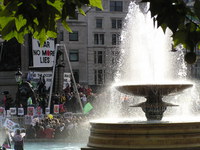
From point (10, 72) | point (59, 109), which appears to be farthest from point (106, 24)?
point (59, 109)

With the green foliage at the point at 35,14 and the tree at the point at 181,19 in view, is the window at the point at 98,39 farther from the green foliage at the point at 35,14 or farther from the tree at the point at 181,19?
the tree at the point at 181,19

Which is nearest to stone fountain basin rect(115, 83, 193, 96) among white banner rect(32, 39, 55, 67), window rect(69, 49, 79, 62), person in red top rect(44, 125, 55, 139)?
person in red top rect(44, 125, 55, 139)

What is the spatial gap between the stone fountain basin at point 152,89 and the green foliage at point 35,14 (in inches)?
301

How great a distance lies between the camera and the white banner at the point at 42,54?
38969 millimetres

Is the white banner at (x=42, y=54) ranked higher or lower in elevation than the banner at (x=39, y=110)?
higher

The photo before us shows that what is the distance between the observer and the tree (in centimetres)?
479

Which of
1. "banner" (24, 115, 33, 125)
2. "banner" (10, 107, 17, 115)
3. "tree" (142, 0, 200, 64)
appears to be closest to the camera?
"tree" (142, 0, 200, 64)

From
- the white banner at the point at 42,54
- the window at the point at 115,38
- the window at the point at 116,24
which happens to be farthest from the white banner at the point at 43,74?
Result: the window at the point at 116,24

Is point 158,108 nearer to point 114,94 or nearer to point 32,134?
point 32,134

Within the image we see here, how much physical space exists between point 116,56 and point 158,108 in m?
74.9

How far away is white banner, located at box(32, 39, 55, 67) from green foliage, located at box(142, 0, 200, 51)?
33.8 m

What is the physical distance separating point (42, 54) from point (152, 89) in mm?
26409

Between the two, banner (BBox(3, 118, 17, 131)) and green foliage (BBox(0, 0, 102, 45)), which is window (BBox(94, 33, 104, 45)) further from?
green foliage (BBox(0, 0, 102, 45))

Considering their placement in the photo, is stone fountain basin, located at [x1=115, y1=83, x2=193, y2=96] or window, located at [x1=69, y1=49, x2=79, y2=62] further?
window, located at [x1=69, y1=49, x2=79, y2=62]
